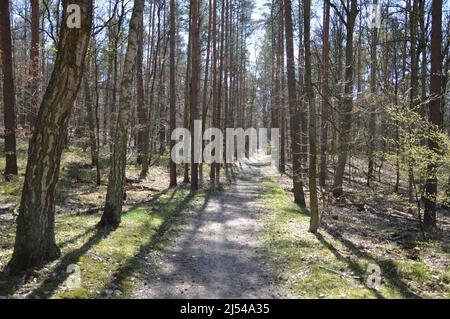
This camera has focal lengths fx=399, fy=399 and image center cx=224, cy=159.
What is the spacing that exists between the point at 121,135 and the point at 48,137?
12.5 ft

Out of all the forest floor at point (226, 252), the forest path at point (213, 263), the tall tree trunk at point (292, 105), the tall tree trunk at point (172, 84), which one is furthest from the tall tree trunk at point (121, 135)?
the tall tree trunk at point (172, 84)

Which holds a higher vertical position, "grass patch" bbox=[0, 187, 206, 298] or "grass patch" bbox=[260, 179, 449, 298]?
"grass patch" bbox=[0, 187, 206, 298]

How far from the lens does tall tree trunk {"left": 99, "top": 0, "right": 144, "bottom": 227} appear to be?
9.98 m

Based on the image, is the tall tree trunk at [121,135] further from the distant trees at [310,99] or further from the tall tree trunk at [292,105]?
the tall tree trunk at [292,105]

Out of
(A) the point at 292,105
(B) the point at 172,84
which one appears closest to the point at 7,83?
(B) the point at 172,84

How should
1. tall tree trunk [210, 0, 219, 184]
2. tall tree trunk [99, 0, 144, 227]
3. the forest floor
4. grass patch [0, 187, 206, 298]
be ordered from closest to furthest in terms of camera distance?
1. grass patch [0, 187, 206, 298]
2. the forest floor
3. tall tree trunk [99, 0, 144, 227]
4. tall tree trunk [210, 0, 219, 184]

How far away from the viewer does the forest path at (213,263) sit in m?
6.84

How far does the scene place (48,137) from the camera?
6391 mm

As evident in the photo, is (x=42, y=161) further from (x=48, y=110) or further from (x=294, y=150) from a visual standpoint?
(x=294, y=150)

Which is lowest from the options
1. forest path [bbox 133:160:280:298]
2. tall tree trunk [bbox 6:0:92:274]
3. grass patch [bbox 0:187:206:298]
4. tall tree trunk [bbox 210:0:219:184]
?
forest path [bbox 133:160:280:298]

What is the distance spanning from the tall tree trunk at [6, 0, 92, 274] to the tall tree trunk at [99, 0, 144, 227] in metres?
3.49

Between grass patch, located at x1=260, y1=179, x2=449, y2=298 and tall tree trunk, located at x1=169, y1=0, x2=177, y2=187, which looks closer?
grass patch, located at x1=260, y1=179, x2=449, y2=298

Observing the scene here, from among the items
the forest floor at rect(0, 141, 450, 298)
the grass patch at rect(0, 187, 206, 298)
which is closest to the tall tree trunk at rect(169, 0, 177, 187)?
the forest floor at rect(0, 141, 450, 298)

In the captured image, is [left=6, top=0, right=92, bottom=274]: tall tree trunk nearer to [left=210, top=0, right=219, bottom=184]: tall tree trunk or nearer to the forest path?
the forest path
